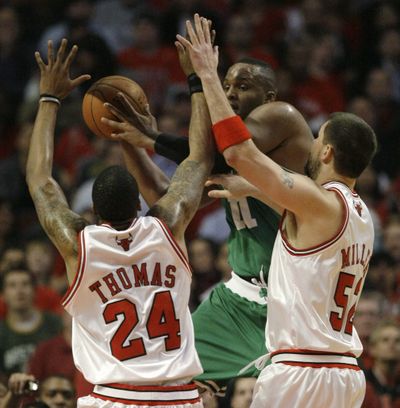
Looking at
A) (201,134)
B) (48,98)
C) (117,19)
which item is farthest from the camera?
(117,19)

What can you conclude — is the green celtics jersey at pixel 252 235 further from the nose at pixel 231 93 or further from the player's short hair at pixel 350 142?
the player's short hair at pixel 350 142

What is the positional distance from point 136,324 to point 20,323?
4829 mm

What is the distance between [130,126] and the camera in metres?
6.45

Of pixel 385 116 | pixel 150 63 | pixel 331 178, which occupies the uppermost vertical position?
pixel 150 63

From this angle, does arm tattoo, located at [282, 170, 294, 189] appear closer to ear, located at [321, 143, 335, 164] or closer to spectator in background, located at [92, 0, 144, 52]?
ear, located at [321, 143, 335, 164]

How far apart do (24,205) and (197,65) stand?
670 centimetres

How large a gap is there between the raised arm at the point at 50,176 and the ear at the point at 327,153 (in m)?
1.31

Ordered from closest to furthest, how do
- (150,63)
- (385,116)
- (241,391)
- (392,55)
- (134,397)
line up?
1. (134,397)
2. (241,391)
3. (385,116)
4. (150,63)
5. (392,55)

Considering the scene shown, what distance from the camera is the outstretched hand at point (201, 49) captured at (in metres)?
5.81

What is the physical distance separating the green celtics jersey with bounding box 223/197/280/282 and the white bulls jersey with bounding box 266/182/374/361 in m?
0.84

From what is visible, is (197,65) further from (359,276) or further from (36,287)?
(36,287)

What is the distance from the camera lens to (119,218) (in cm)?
557

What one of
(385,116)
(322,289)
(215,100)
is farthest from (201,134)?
(385,116)

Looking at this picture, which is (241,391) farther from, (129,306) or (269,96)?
(129,306)
